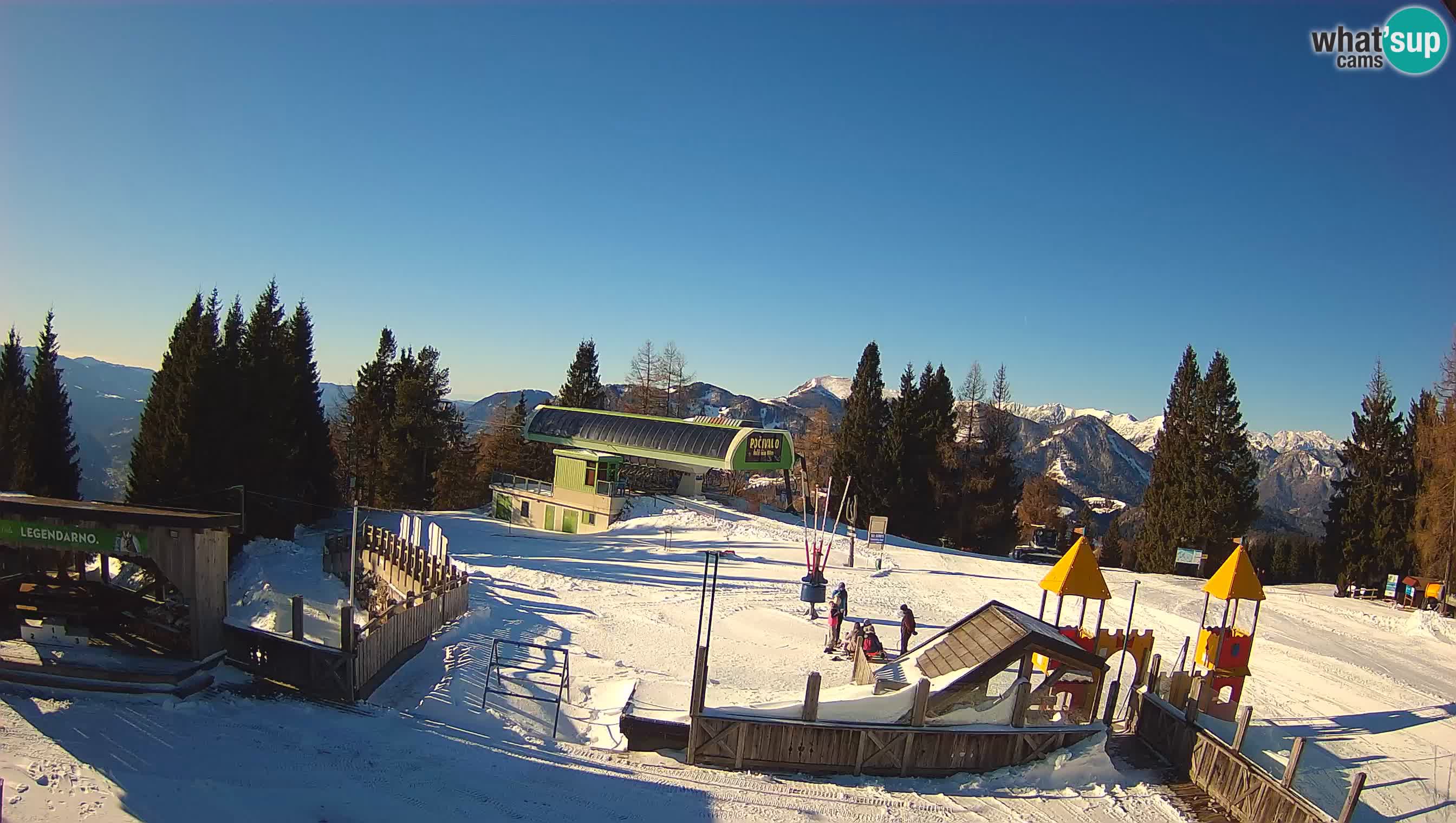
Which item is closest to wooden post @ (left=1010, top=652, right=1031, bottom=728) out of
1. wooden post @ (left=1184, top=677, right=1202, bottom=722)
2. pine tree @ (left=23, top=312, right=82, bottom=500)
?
wooden post @ (left=1184, top=677, right=1202, bottom=722)

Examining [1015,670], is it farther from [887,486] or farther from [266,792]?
A: [887,486]

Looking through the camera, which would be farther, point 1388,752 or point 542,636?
point 542,636

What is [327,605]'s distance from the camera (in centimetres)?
2102

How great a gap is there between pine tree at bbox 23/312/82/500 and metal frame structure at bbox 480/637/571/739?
1142 inches

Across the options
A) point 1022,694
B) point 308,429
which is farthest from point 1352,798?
point 308,429

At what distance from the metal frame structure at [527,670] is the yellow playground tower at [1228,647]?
11192 millimetres

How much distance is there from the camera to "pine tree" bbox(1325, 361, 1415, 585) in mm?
32812

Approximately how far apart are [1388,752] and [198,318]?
1585 inches

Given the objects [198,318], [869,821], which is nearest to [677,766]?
[869,821]

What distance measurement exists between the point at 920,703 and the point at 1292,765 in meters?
4.89

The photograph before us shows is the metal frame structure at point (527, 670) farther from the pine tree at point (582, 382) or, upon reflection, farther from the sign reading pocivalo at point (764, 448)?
the pine tree at point (582, 382)

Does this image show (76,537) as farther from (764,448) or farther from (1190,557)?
(1190,557)

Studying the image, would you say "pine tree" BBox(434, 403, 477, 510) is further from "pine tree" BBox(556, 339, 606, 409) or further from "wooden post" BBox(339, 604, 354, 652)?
"wooden post" BBox(339, 604, 354, 652)

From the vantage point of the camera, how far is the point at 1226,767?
36.2ft
